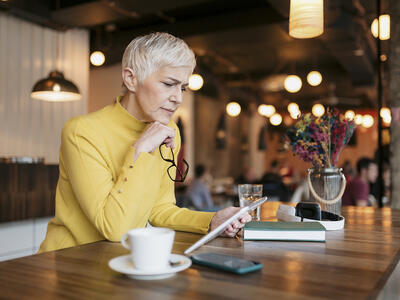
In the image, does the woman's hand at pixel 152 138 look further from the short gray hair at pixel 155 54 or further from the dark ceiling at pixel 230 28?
the dark ceiling at pixel 230 28

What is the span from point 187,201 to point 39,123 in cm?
247

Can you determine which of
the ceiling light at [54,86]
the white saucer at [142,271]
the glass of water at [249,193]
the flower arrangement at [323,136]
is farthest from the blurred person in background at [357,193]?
the white saucer at [142,271]

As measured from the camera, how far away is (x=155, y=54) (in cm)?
134

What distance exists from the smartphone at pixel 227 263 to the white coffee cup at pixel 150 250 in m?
0.10

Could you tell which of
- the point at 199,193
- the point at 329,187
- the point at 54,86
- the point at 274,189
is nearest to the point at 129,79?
the point at 329,187

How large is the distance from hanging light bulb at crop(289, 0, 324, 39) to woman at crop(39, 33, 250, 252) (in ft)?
4.82

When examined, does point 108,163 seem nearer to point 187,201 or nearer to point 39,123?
point 187,201

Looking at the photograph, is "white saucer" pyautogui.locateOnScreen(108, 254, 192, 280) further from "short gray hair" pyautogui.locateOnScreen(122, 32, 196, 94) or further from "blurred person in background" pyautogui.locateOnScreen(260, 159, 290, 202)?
"blurred person in background" pyautogui.locateOnScreen(260, 159, 290, 202)

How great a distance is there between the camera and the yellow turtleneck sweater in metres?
1.19

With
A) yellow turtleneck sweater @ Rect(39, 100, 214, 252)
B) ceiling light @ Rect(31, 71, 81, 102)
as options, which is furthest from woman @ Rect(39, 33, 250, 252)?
ceiling light @ Rect(31, 71, 81, 102)

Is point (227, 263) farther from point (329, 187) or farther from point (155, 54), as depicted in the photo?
point (329, 187)

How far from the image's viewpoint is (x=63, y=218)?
54.3 inches

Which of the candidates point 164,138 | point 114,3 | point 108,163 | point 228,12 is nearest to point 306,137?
point 164,138

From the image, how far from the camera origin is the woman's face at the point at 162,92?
53.9 inches
